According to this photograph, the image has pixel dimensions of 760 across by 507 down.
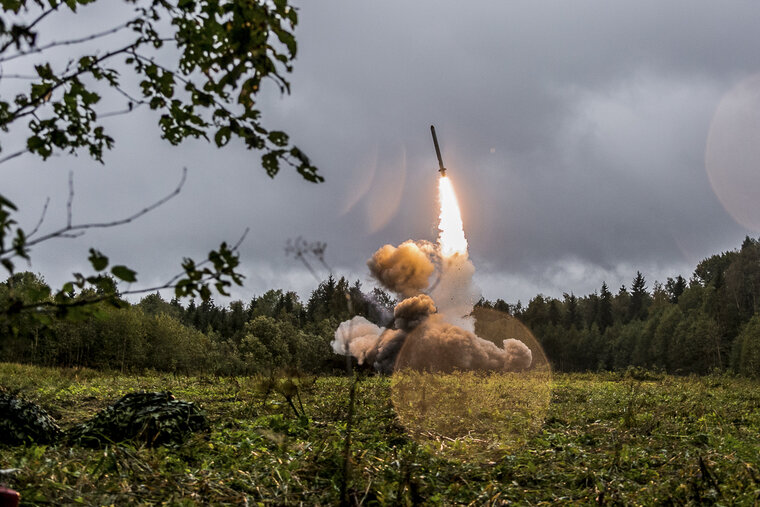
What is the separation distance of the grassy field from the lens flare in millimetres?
19952

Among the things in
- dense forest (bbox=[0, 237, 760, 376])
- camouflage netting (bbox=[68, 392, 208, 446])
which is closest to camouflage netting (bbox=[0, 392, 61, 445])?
camouflage netting (bbox=[68, 392, 208, 446])

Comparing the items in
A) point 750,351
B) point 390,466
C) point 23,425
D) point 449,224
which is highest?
point 449,224

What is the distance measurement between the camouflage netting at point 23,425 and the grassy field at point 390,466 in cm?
39

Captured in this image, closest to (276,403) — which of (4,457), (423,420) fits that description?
(423,420)

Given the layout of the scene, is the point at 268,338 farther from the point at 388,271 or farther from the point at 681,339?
the point at 681,339

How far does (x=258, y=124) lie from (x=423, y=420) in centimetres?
743

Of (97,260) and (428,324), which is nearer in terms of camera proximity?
(97,260)

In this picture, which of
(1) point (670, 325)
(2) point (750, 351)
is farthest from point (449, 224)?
(1) point (670, 325)

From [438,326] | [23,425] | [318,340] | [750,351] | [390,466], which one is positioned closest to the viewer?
[390,466]

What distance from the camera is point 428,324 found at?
38.2 meters

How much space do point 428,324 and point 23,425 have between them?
31551 millimetres

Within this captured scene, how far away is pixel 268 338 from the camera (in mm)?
54594

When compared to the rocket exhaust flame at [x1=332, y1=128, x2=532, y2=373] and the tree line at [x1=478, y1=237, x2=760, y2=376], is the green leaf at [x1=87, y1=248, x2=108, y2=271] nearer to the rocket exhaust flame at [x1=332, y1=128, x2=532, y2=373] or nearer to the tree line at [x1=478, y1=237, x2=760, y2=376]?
the rocket exhaust flame at [x1=332, y1=128, x2=532, y2=373]

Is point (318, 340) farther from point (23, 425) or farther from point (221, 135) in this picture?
point (221, 135)
